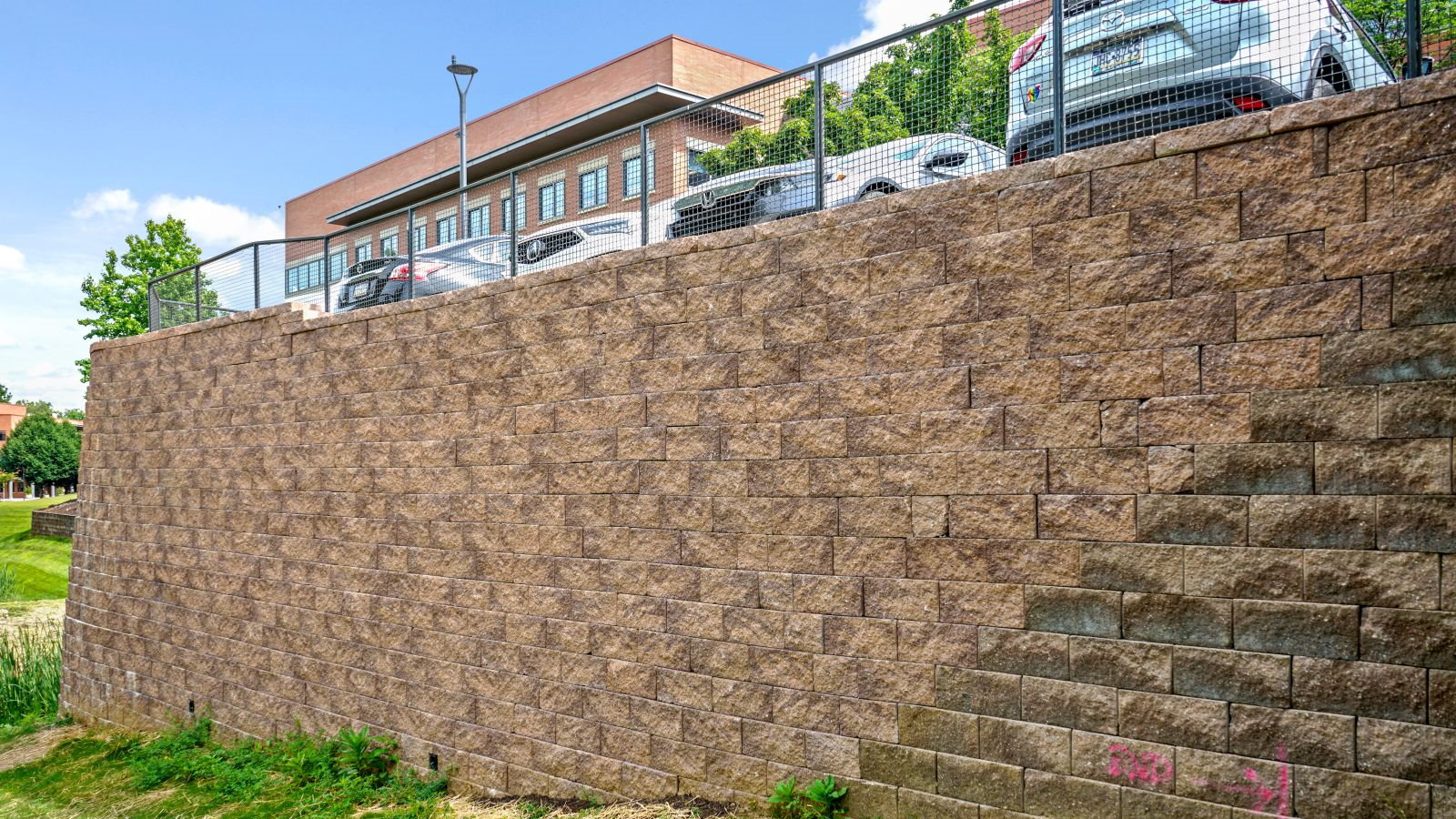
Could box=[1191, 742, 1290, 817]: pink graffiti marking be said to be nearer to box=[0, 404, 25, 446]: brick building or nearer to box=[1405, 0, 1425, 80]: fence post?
box=[1405, 0, 1425, 80]: fence post

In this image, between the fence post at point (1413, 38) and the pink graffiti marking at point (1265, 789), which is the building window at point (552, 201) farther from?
the pink graffiti marking at point (1265, 789)

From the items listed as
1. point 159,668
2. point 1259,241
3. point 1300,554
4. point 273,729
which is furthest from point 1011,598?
point 159,668

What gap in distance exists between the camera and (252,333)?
10.8 metres

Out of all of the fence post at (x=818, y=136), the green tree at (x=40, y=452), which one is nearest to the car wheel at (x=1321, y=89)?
the fence post at (x=818, y=136)

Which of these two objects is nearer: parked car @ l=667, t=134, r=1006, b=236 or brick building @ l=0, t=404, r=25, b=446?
parked car @ l=667, t=134, r=1006, b=236

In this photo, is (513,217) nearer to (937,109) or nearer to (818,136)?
(818,136)

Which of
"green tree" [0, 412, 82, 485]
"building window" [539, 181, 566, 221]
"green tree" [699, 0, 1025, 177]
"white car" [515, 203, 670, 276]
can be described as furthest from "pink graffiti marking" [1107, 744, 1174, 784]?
"green tree" [0, 412, 82, 485]

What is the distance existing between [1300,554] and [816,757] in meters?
2.78

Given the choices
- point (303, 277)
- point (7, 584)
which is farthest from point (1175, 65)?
point (7, 584)

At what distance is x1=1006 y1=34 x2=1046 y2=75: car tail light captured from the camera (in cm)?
581

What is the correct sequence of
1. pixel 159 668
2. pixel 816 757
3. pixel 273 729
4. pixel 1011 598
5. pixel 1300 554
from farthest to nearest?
pixel 159 668, pixel 273 729, pixel 816 757, pixel 1011 598, pixel 1300 554

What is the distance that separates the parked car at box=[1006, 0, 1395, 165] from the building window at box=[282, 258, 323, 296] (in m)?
7.77

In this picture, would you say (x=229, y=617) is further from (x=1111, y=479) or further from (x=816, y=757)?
(x=1111, y=479)

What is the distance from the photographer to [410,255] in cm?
955
